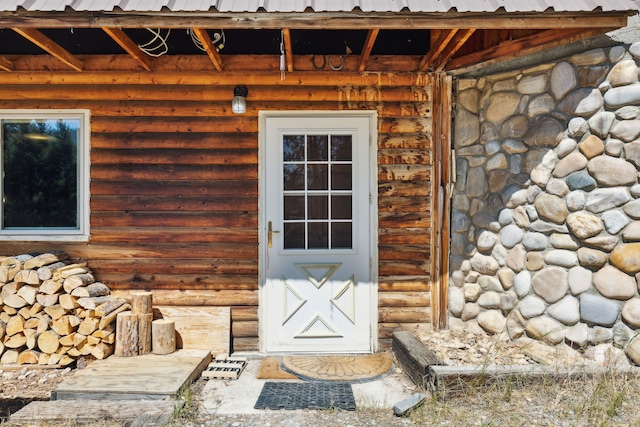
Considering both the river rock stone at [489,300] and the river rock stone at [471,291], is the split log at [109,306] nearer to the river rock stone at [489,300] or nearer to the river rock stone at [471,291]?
the river rock stone at [471,291]

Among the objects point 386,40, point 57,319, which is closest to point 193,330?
point 57,319

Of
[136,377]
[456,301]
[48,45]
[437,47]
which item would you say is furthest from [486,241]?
[48,45]

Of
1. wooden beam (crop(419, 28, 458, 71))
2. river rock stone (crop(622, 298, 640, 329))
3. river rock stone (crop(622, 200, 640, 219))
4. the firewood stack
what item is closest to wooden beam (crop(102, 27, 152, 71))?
the firewood stack

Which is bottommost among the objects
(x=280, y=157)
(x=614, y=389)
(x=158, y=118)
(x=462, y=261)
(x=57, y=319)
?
(x=614, y=389)

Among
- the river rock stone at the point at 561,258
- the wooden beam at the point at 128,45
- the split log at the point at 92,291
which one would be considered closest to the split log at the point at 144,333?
the split log at the point at 92,291

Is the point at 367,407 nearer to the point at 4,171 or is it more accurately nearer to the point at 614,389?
the point at 614,389

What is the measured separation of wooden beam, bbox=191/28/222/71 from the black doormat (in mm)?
2596

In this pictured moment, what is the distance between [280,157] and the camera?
388cm

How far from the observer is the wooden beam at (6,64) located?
360 cm

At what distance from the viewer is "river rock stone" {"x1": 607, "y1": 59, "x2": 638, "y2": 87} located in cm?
295

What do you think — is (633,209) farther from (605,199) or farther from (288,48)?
(288,48)

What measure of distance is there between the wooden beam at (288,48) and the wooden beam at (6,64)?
2423 millimetres

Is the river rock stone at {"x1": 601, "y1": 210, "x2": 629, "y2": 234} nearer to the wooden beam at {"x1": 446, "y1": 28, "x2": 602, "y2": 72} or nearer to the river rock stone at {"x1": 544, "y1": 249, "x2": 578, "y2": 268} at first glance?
the river rock stone at {"x1": 544, "y1": 249, "x2": 578, "y2": 268}

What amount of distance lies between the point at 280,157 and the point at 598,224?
2596 millimetres
